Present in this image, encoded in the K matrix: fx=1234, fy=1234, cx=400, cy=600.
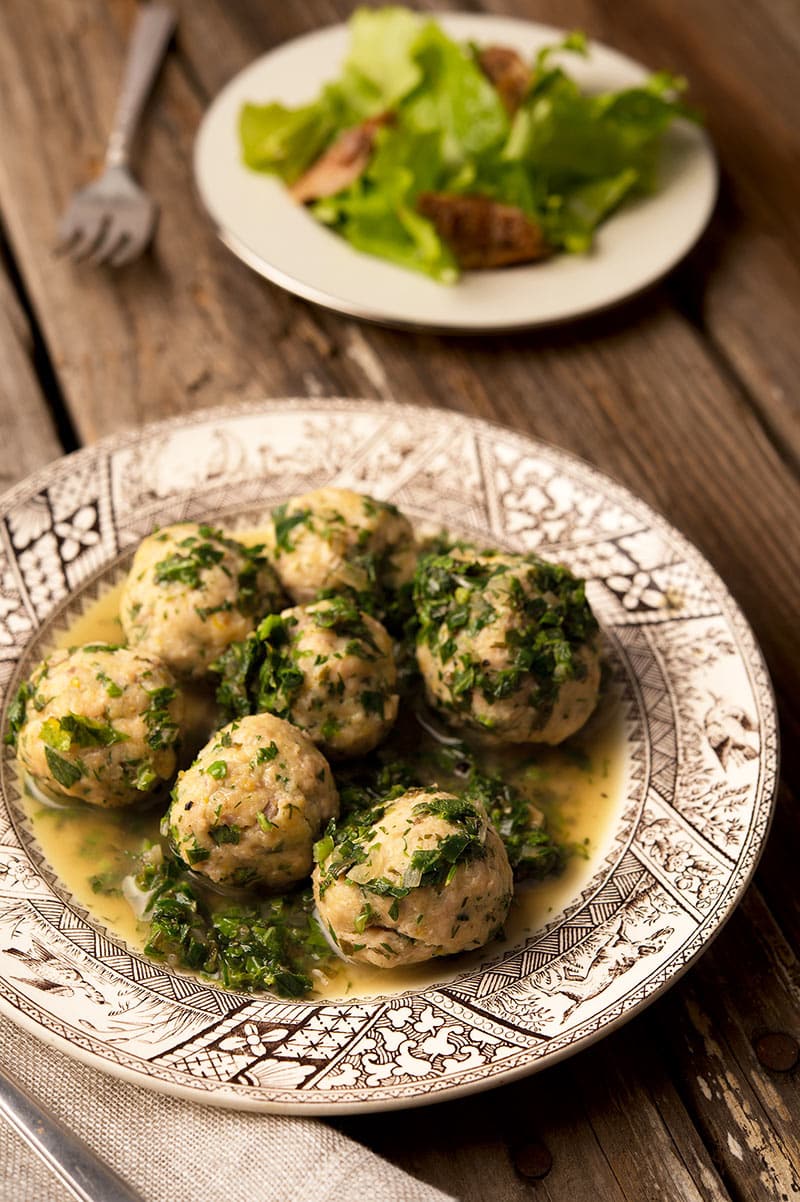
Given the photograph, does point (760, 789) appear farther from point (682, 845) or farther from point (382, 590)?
point (382, 590)

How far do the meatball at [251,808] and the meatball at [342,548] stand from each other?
57 cm

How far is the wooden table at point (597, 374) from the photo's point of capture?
9.32 ft

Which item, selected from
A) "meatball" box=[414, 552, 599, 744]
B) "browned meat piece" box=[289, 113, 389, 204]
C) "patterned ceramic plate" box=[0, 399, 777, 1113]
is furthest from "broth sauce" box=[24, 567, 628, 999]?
"browned meat piece" box=[289, 113, 389, 204]

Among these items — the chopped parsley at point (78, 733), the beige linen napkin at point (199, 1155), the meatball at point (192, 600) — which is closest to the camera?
the beige linen napkin at point (199, 1155)

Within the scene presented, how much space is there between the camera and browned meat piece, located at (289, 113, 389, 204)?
5145 millimetres

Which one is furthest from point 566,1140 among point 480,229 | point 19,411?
point 480,229

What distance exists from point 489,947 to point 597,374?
273cm

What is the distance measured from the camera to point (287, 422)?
4039 mm

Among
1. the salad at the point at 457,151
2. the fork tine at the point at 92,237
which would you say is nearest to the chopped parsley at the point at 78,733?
the salad at the point at 457,151

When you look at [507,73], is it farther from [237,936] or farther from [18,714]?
[237,936]

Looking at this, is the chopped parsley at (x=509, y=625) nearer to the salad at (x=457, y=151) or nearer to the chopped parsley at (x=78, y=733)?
the chopped parsley at (x=78, y=733)

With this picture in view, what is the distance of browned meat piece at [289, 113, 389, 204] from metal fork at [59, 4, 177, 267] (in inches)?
27.8

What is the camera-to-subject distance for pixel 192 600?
3260mm

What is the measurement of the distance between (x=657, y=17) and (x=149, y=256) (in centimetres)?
310
